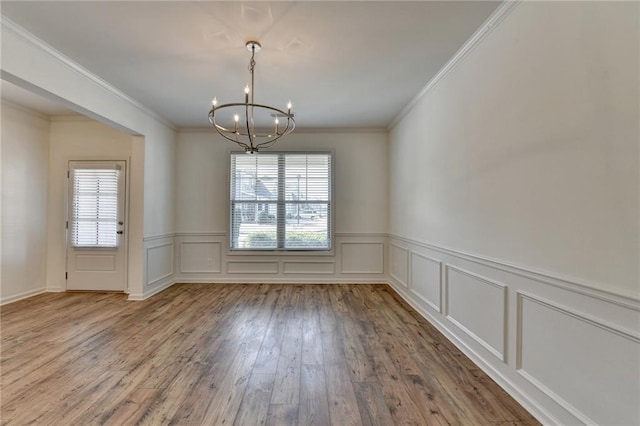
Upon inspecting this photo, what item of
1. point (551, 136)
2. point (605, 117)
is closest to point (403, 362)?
point (551, 136)

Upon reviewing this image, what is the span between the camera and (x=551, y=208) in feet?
5.66

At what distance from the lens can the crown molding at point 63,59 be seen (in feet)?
7.81

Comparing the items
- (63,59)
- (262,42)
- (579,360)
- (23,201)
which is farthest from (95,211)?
(579,360)

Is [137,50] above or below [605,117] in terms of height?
above

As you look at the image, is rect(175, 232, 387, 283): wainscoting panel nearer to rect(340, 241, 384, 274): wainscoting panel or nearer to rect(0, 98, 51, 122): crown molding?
rect(340, 241, 384, 274): wainscoting panel

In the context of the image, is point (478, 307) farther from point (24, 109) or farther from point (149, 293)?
point (24, 109)

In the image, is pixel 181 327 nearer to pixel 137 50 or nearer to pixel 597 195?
pixel 137 50

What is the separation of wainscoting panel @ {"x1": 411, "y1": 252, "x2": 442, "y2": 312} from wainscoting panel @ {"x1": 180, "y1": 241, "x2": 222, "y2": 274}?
11.1 feet

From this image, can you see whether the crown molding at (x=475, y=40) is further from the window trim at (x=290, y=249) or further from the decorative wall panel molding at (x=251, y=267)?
the decorative wall panel molding at (x=251, y=267)

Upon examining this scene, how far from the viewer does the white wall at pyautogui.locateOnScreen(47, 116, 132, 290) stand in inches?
183

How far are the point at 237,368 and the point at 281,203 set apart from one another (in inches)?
127

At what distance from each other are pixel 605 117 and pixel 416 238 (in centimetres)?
263

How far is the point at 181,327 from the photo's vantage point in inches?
128

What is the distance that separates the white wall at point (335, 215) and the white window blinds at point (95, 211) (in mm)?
989
